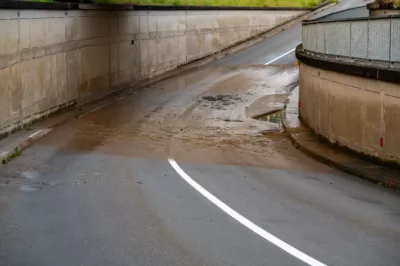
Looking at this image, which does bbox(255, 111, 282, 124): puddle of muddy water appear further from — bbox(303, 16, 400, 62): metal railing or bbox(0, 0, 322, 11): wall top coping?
bbox(0, 0, 322, 11): wall top coping

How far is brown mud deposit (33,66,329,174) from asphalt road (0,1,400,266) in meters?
0.07

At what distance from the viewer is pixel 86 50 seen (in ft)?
92.7

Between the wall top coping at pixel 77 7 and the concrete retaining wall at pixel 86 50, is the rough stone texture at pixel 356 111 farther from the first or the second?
the wall top coping at pixel 77 7

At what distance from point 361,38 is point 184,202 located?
7.61m

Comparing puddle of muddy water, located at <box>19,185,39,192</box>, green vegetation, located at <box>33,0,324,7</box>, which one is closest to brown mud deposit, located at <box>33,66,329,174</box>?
puddle of muddy water, located at <box>19,185,39,192</box>

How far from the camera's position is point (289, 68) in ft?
134

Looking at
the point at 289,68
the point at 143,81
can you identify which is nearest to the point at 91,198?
the point at 143,81

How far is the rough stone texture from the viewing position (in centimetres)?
1532

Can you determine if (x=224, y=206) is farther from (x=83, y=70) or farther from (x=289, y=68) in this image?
(x=289, y=68)

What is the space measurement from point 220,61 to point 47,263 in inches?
1431

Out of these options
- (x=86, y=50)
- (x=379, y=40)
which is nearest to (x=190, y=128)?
(x=86, y=50)

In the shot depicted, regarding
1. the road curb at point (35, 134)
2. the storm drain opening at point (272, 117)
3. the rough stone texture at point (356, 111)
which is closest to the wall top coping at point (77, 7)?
the road curb at point (35, 134)

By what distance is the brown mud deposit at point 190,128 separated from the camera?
18.6m

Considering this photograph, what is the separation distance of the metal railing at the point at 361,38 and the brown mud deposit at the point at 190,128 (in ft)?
9.61
